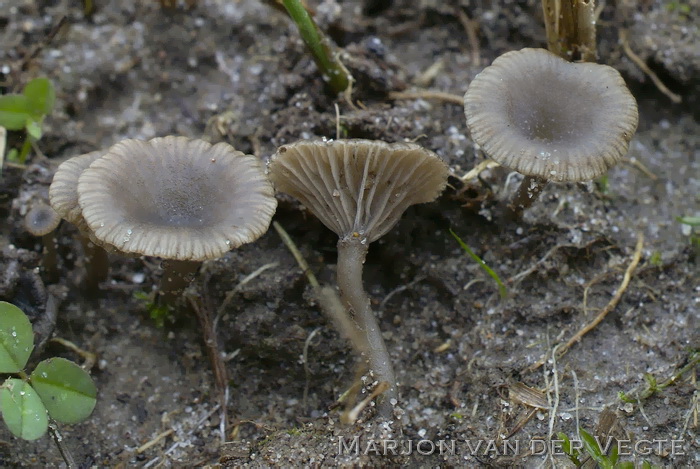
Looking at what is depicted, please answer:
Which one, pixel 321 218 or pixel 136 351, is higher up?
pixel 321 218

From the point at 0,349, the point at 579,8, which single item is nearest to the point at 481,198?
the point at 579,8

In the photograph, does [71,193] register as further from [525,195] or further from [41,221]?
[525,195]

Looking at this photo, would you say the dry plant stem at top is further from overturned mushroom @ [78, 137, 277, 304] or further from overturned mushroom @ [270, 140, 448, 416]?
overturned mushroom @ [78, 137, 277, 304]

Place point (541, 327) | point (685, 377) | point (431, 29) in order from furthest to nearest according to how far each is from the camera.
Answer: point (431, 29), point (541, 327), point (685, 377)

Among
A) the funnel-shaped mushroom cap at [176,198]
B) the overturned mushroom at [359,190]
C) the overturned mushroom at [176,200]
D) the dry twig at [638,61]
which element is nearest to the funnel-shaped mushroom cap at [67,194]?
the overturned mushroom at [176,200]

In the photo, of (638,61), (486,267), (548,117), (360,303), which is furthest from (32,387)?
(638,61)

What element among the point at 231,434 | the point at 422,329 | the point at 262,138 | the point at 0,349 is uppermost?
the point at 262,138

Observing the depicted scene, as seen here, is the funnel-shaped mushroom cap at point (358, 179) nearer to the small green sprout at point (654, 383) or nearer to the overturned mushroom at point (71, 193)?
the overturned mushroom at point (71, 193)

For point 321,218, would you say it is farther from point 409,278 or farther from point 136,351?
point 136,351

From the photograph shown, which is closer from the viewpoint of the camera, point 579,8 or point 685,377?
point 685,377
